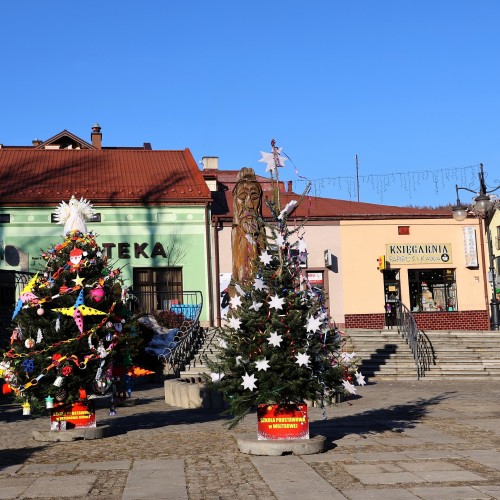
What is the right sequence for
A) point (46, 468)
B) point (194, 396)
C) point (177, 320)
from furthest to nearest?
point (177, 320) → point (194, 396) → point (46, 468)

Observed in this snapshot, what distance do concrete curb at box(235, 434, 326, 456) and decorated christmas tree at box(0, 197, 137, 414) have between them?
2.56m

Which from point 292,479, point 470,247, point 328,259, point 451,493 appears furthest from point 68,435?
point 470,247

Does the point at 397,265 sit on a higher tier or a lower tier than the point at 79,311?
higher

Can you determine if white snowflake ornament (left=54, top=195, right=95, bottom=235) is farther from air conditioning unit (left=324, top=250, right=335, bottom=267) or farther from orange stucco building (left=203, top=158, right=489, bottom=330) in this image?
air conditioning unit (left=324, top=250, right=335, bottom=267)

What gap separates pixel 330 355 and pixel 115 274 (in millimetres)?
→ 3439

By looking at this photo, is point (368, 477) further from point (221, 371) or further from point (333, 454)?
point (221, 371)

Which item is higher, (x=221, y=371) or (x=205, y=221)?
(x=205, y=221)

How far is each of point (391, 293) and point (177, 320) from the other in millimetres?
10410

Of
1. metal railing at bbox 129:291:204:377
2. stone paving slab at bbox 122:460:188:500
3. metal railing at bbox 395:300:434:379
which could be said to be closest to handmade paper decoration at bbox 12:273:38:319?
stone paving slab at bbox 122:460:188:500

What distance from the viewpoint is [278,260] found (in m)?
9.54

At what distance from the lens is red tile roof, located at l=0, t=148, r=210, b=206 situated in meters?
28.7

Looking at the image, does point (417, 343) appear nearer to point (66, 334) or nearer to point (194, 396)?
point (194, 396)

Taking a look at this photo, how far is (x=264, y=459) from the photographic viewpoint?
28.7ft

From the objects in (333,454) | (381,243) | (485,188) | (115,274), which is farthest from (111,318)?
(381,243)
